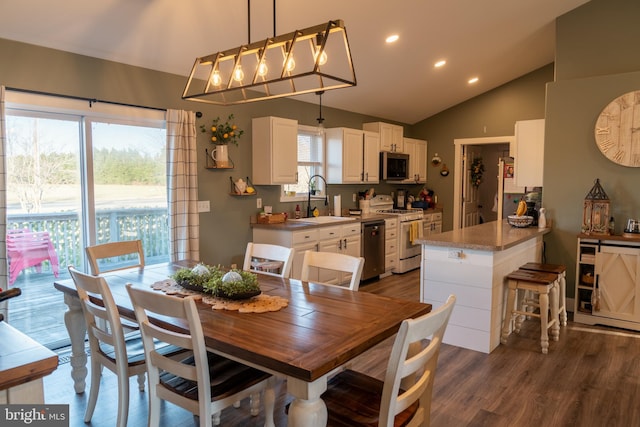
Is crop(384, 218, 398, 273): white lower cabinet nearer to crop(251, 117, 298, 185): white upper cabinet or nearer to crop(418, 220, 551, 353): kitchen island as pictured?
crop(251, 117, 298, 185): white upper cabinet

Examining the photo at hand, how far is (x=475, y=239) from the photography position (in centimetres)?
359

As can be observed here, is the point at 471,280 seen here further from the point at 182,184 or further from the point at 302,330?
the point at 182,184

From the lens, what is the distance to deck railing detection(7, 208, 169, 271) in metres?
3.39

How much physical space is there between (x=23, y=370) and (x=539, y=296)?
358cm

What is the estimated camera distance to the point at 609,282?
401 centimetres

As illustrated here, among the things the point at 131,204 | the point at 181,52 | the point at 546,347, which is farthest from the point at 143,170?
the point at 546,347

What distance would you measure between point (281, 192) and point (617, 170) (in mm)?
3599

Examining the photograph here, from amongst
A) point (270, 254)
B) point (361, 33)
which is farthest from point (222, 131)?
point (270, 254)

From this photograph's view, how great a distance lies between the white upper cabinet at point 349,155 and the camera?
5.77 meters

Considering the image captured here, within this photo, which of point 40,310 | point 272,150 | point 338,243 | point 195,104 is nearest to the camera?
point 40,310

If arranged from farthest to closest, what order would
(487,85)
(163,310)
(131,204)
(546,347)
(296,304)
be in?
1. (487,85)
2. (131,204)
3. (546,347)
4. (296,304)
5. (163,310)

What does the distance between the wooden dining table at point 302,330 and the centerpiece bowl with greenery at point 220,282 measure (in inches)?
4.9

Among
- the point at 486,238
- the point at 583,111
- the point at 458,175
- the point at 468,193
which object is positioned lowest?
the point at 486,238

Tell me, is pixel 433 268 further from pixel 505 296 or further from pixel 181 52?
pixel 181 52
